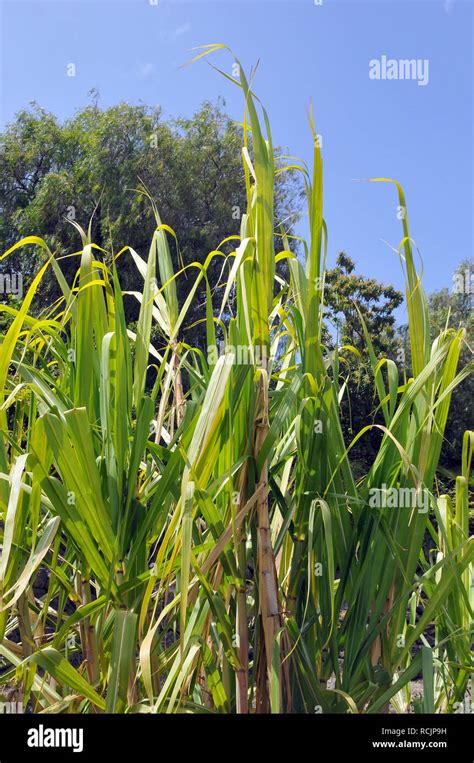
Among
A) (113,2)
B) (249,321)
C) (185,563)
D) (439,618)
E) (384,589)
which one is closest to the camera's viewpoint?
(185,563)

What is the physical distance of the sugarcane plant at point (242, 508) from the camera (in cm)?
77

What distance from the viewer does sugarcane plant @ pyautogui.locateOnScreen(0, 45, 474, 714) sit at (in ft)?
2.53

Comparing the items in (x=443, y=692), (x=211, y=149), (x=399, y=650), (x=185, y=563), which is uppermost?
(x=211, y=149)

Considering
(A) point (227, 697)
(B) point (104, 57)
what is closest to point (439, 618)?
(A) point (227, 697)

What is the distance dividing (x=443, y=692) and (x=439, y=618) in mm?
169

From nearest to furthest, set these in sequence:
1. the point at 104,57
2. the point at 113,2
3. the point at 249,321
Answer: the point at 249,321
the point at 113,2
the point at 104,57

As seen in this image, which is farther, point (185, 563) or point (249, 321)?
point (249, 321)

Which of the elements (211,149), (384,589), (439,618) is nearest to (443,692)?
(439,618)

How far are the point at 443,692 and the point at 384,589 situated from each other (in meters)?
0.33

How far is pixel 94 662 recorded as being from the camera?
34.9 inches

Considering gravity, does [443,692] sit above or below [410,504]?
below

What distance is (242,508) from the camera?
2.64 feet

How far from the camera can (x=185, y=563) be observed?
65cm

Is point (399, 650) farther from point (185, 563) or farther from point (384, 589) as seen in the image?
point (185, 563)
